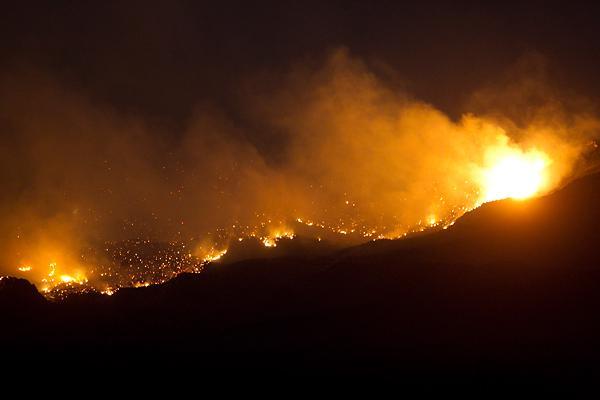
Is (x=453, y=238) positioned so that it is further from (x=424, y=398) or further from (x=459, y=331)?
(x=424, y=398)

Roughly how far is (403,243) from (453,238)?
4.07 m

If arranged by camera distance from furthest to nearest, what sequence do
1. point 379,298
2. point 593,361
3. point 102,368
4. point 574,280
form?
1. point 379,298
2. point 574,280
3. point 102,368
4. point 593,361

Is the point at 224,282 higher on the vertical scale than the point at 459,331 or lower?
higher

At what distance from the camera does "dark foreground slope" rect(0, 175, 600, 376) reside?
2233 cm

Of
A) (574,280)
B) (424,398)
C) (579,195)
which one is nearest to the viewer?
(424,398)

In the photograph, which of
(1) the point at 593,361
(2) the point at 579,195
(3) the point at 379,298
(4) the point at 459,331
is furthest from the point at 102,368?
(2) the point at 579,195

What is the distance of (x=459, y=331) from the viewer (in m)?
23.9

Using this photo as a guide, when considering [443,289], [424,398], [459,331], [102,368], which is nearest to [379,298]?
[443,289]

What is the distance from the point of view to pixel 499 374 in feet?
66.3

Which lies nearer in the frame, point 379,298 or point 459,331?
point 459,331

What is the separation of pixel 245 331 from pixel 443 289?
33.4ft

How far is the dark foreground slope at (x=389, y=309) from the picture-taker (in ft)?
73.3

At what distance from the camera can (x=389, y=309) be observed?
88.3 feet

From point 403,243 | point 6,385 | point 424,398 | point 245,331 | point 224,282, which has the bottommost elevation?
point 424,398
